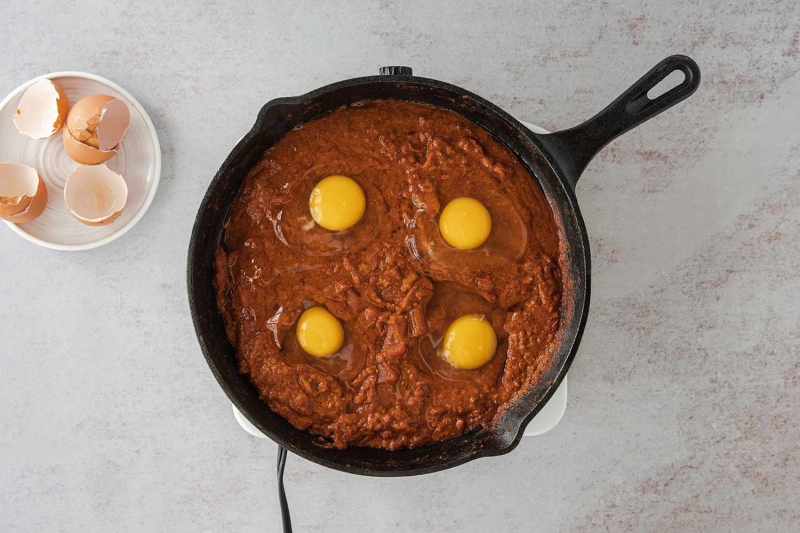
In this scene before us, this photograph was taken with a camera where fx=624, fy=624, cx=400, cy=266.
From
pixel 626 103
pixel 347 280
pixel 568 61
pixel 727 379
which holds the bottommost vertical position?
pixel 727 379

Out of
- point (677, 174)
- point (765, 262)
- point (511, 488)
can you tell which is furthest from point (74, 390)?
point (765, 262)

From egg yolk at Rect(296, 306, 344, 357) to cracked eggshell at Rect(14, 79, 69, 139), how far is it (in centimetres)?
160

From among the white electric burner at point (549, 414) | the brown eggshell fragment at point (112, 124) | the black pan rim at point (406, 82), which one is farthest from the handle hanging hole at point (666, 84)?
the brown eggshell fragment at point (112, 124)

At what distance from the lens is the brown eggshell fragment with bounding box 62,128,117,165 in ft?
9.73

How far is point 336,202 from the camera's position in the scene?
2.61 m

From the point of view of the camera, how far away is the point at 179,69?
10.2 feet

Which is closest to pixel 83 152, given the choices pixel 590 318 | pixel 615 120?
pixel 615 120

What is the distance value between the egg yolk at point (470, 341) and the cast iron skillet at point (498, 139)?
0.27 m

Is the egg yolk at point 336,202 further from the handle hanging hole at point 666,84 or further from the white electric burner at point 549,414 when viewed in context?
the handle hanging hole at point 666,84

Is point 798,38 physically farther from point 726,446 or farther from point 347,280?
point 347,280

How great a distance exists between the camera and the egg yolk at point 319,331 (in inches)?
104

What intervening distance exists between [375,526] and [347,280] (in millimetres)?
1433

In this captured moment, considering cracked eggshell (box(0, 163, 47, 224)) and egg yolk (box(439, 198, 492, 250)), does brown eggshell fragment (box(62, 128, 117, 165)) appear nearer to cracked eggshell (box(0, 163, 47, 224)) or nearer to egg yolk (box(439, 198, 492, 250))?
cracked eggshell (box(0, 163, 47, 224))

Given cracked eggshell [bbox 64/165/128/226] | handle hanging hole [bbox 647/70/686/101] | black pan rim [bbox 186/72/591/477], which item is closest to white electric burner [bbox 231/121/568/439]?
black pan rim [bbox 186/72/591/477]
